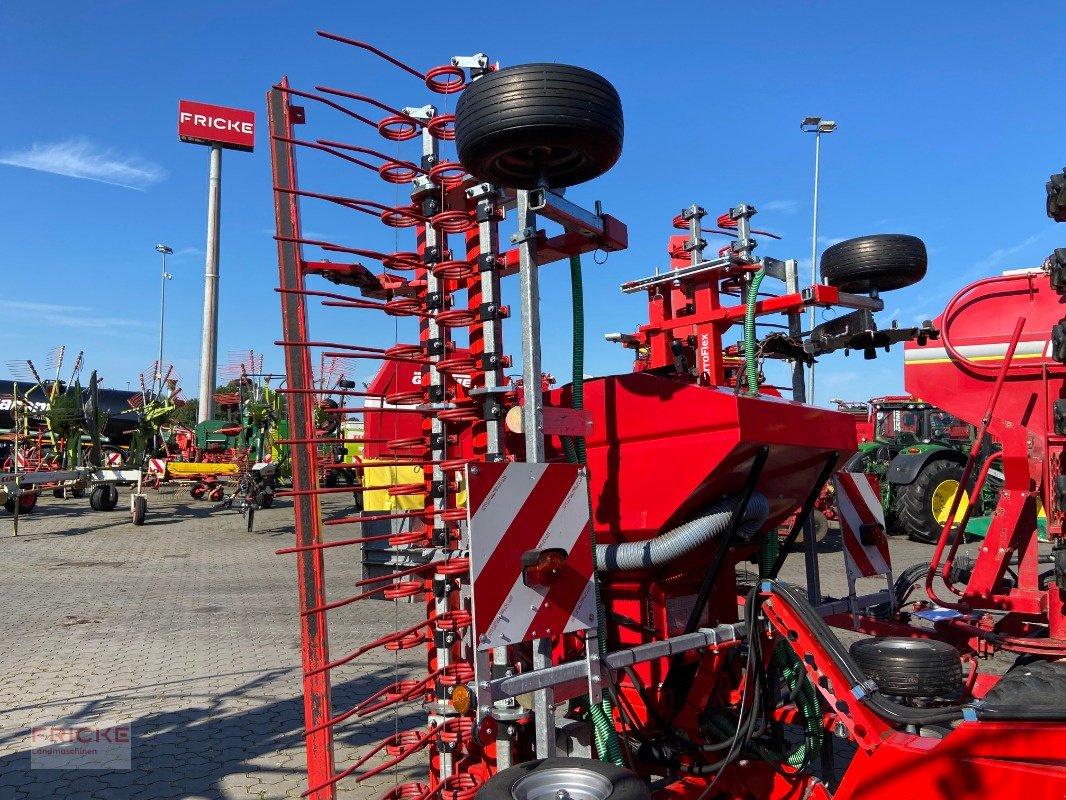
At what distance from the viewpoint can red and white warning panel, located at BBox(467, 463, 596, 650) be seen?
2.14 meters

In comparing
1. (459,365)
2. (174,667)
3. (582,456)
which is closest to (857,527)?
(582,456)

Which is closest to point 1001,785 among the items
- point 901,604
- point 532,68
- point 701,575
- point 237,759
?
point 701,575

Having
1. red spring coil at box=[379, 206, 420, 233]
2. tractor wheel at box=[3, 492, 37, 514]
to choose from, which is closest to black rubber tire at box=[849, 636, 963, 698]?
red spring coil at box=[379, 206, 420, 233]

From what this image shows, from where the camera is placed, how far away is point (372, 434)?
3.96m

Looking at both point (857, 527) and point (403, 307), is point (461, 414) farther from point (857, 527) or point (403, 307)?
point (857, 527)

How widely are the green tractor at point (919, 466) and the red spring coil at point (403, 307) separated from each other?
7.56 meters

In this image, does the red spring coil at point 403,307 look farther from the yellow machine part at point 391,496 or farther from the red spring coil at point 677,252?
the red spring coil at point 677,252

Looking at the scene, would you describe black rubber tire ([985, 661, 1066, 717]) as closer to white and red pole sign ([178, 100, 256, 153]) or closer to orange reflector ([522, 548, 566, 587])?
orange reflector ([522, 548, 566, 587])

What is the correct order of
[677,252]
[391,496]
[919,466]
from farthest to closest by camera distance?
[919,466]
[677,252]
[391,496]

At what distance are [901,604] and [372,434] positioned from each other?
3.26 meters

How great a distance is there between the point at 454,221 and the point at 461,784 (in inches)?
86.7

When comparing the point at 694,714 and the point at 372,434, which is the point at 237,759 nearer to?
the point at 372,434

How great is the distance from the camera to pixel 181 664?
598 centimetres

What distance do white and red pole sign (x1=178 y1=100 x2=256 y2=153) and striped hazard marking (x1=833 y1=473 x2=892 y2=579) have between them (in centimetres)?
4093
